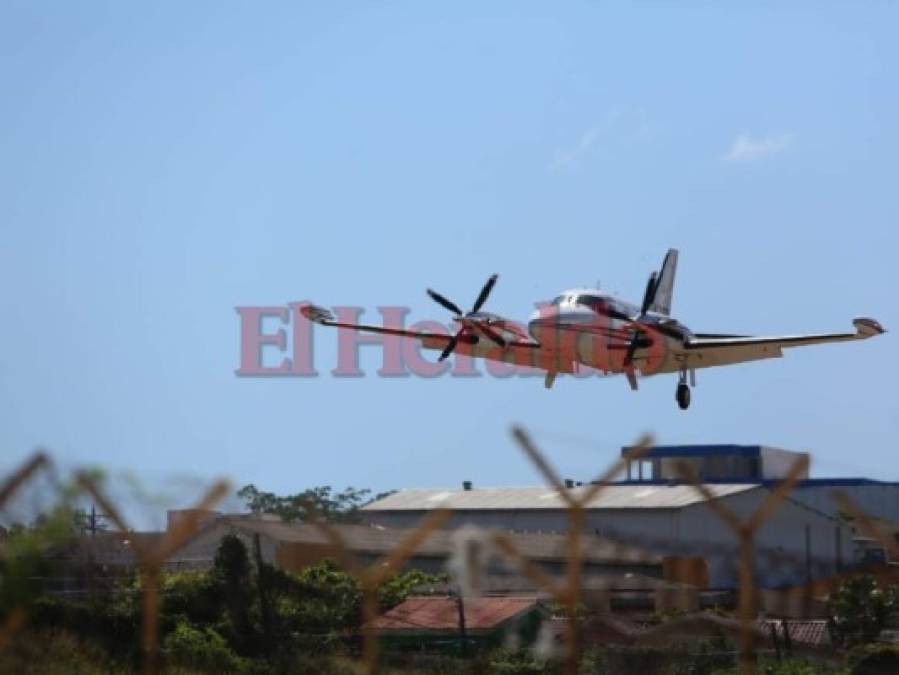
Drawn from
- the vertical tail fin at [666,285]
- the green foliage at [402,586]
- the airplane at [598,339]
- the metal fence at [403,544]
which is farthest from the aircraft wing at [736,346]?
the metal fence at [403,544]

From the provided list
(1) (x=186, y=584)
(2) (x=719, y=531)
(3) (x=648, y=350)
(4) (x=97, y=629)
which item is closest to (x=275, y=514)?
(1) (x=186, y=584)

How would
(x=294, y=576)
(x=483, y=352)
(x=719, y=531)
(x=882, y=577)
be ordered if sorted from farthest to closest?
(x=483, y=352), (x=719, y=531), (x=294, y=576), (x=882, y=577)

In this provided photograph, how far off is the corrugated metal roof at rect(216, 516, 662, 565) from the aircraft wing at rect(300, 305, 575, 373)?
125ft

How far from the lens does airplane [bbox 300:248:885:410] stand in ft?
195

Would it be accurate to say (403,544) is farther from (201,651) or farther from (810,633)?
(810,633)

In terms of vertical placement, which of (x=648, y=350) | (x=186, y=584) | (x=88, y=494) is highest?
(x=648, y=350)

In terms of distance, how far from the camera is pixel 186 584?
25234 mm

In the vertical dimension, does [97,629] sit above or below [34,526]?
below

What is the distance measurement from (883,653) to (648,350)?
125ft

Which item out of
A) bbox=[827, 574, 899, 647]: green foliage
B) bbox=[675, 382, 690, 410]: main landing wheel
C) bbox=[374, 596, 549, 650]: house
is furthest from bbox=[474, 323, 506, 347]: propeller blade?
bbox=[374, 596, 549, 650]: house

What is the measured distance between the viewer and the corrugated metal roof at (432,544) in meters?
18.4

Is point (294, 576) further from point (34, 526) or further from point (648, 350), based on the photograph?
point (648, 350)

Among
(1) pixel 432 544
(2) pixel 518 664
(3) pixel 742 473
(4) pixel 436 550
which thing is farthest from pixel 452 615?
(3) pixel 742 473

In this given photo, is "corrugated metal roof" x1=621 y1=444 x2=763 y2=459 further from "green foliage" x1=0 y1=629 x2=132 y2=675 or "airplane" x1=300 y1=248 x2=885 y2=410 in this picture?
"green foliage" x1=0 y1=629 x2=132 y2=675
